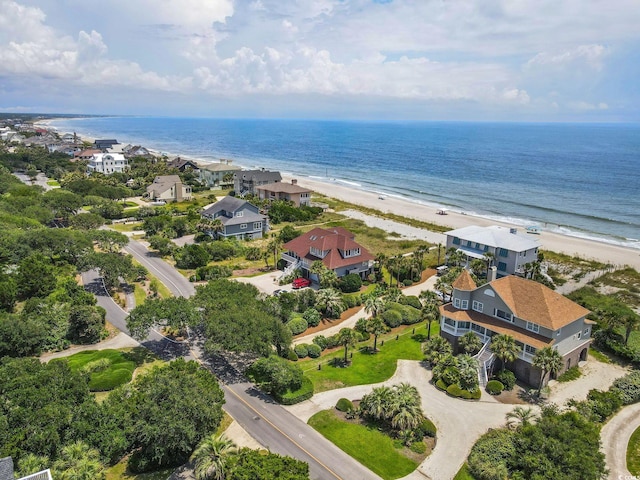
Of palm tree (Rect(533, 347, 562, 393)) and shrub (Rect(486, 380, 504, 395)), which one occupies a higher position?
palm tree (Rect(533, 347, 562, 393))

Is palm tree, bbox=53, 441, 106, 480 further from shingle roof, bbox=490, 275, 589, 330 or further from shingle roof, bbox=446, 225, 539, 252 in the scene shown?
shingle roof, bbox=446, 225, 539, 252

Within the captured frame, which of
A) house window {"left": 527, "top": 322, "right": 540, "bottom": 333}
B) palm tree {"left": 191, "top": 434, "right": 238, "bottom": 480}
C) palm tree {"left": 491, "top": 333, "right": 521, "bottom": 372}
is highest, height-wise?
house window {"left": 527, "top": 322, "right": 540, "bottom": 333}

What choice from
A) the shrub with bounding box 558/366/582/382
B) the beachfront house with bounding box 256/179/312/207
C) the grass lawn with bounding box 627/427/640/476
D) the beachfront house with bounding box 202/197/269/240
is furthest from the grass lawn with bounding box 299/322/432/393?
the beachfront house with bounding box 256/179/312/207

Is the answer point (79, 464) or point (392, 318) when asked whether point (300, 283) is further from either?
point (79, 464)

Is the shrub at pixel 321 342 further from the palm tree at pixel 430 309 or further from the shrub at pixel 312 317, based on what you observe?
the palm tree at pixel 430 309

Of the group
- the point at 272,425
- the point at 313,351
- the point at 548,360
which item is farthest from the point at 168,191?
the point at 548,360

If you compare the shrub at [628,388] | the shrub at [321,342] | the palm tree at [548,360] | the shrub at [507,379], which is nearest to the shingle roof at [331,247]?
the shrub at [321,342]
